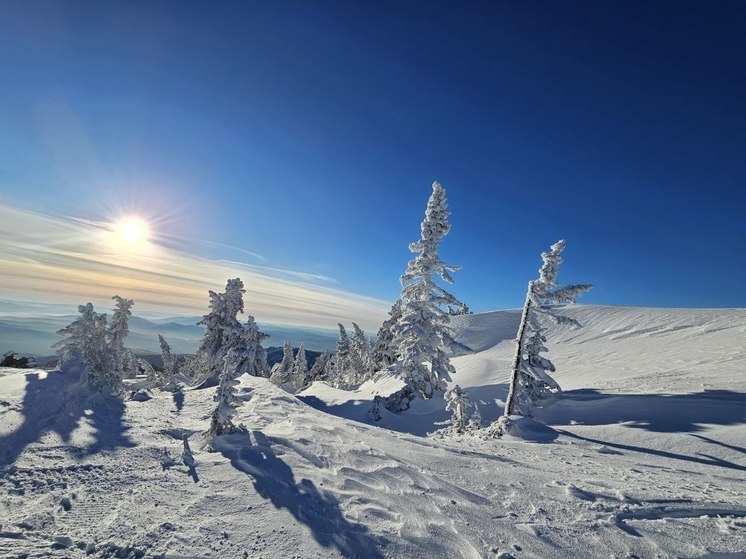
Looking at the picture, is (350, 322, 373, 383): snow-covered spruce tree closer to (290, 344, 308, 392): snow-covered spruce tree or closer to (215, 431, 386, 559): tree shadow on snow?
(290, 344, 308, 392): snow-covered spruce tree

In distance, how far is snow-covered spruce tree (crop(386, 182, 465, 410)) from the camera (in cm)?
2189

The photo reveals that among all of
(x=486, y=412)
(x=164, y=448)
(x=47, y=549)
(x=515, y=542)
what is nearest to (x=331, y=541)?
(x=515, y=542)

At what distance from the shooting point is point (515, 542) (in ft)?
16.1

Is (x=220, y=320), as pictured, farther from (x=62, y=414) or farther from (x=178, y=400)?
(x=62, y=414)

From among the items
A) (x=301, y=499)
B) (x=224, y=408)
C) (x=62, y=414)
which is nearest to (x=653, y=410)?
(x=301, y=499)

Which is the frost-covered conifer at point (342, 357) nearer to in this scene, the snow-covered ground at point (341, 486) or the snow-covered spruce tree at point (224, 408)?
the snow-covered ground at point (341, 486)

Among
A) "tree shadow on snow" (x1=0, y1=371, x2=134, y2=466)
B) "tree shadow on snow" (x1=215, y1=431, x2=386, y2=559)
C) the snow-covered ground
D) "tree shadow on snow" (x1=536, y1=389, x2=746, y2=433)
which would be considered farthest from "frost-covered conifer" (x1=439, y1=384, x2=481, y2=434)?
"tree shadow on snow" (x1=0, y1=371, x2=134, y2=466)

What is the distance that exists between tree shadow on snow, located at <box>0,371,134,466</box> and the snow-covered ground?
6cm

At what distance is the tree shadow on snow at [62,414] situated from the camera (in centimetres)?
732

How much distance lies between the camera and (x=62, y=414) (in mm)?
9445

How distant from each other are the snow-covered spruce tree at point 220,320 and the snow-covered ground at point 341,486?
681 inches

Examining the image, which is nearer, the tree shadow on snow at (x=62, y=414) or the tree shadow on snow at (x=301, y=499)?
the tree shadow on snow at (x=301, y=499)

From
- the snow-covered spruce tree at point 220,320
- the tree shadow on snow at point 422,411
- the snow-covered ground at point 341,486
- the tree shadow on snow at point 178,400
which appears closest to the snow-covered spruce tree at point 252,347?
the snow-covered spruce tree at point 220,320

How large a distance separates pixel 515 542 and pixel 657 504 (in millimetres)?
3537
